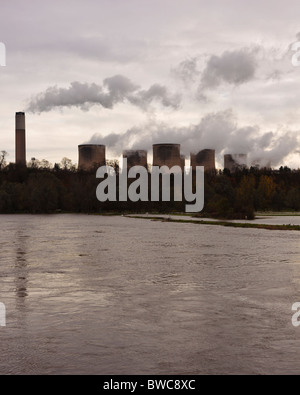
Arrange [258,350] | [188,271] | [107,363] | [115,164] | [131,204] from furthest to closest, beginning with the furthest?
[115,164]
[131,204]
[188,271]
[258,350]
[107,363]

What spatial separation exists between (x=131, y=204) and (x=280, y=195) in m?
45.2

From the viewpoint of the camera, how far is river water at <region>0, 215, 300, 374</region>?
469 inches

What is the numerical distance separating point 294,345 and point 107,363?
4.71 m

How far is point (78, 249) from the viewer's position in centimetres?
3984

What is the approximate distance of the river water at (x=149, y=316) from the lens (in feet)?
39.1

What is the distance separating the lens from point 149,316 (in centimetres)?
1650

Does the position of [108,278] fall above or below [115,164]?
below

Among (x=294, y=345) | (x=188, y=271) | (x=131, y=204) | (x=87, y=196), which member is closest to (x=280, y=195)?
(x=131, y=204)

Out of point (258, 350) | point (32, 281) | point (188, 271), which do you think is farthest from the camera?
point (188, 271)

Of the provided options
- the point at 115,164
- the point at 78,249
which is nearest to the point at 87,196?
the point at 115,164
